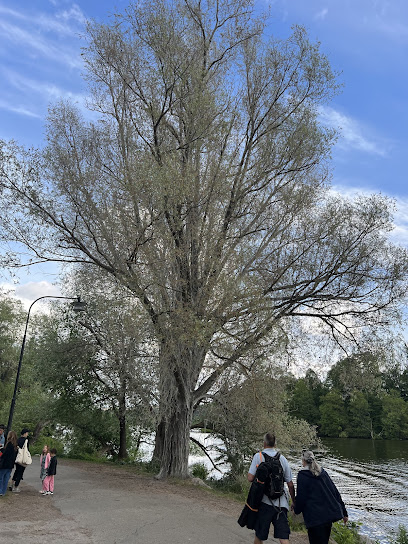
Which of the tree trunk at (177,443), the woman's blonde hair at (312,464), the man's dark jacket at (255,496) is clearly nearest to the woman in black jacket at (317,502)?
the woman's blonde hair at (312,464)

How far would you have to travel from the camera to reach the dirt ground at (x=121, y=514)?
7.46 m

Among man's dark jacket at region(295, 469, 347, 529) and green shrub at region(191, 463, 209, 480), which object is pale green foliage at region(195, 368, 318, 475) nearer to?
green shrub at region(191, 463, 209, 480)

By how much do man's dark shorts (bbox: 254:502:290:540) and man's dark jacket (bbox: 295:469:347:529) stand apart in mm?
344

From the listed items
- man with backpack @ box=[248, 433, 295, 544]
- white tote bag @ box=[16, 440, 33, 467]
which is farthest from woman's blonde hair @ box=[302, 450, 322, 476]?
white tote bag @ box=[16, 440, 33, 467]

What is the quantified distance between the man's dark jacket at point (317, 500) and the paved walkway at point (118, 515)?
232cm

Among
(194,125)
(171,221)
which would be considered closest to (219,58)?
(194,125)

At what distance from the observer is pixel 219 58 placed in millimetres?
16438

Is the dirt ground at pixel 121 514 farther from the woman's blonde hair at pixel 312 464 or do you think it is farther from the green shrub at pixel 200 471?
the green shrub at pixel 200 471

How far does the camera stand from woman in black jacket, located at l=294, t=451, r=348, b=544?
576cm

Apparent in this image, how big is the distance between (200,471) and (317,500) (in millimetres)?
14655

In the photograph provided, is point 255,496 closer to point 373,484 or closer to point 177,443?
point 177,443

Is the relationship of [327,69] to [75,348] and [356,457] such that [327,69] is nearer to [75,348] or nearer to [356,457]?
[75,348]

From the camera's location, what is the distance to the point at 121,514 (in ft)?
29.7

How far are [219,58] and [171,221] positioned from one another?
703cm
